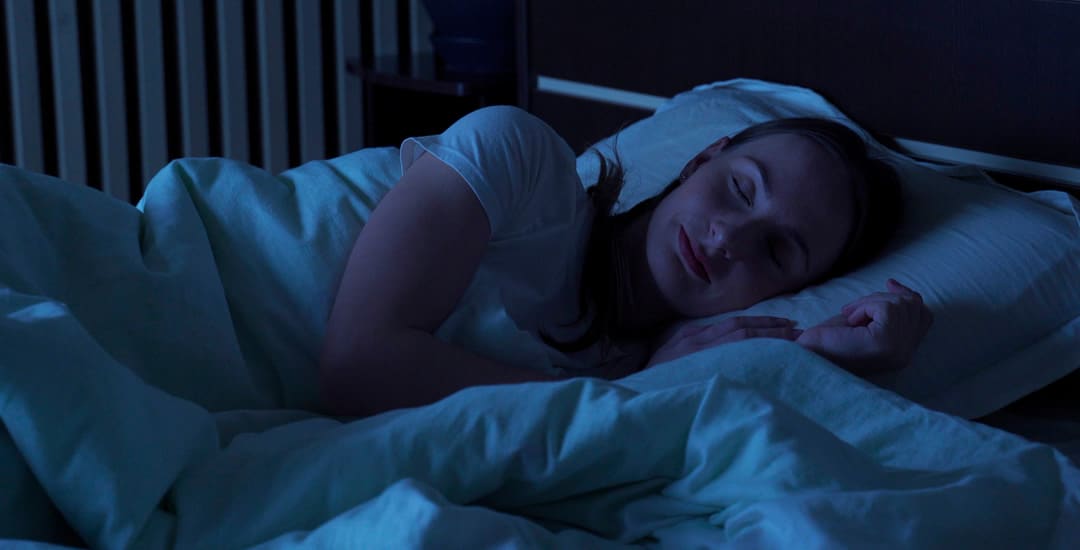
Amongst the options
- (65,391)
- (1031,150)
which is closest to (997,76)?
(1031,150)

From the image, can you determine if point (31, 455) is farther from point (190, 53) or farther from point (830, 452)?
point (190, 53)

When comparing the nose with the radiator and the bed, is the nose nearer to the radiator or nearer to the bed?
the bed

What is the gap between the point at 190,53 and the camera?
2336 millimetres

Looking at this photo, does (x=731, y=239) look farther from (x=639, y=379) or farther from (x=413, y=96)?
(x=413, y=96)

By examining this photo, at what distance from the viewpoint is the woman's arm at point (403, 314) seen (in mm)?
996

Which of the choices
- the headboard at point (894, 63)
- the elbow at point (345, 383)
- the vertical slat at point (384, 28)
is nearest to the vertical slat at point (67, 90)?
the vertical slat at point (384, 28)

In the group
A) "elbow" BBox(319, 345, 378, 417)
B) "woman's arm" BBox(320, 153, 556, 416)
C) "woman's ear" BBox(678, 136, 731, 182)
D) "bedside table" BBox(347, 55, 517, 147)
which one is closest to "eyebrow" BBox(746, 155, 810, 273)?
"woman's ear" BBox(678, 136, 731, 182)

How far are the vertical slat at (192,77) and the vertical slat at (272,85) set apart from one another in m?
0.12

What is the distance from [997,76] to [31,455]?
1037 mm

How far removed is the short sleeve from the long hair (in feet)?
0.30

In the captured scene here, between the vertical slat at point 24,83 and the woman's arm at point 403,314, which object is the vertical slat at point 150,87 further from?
the woman's arm at point 403,314

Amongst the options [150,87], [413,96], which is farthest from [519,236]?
[150,87]

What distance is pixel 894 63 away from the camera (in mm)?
1386

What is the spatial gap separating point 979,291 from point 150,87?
5.60ft
